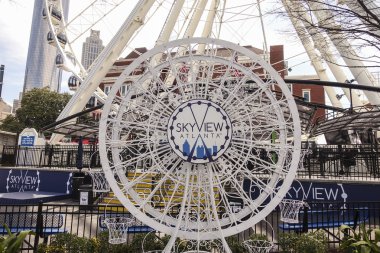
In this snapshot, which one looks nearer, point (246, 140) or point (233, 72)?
point (246, 140)

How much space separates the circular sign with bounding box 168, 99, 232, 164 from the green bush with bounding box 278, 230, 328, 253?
311 centimetres

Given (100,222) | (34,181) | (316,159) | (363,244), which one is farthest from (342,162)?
(34,181)

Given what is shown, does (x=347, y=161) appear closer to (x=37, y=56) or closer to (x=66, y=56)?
(x=66, y=56)

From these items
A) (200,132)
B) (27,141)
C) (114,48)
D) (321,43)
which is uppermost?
(114,48)

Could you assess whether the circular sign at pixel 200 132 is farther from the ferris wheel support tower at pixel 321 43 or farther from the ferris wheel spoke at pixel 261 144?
the ferris wheel support tower at pixel 321 43

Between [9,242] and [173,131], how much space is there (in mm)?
3387

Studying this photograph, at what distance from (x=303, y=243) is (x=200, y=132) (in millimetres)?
3498

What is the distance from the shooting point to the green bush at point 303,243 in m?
6.55

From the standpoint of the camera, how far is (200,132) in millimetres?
5195

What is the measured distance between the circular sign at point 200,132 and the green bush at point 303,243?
3114 millimetres

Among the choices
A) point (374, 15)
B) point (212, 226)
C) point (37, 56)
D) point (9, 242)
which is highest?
point (37, 56)

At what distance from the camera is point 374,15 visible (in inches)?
310

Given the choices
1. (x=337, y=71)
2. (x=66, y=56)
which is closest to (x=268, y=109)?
(x=337, y=71)

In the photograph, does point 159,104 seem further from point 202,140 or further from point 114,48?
point 114,48
